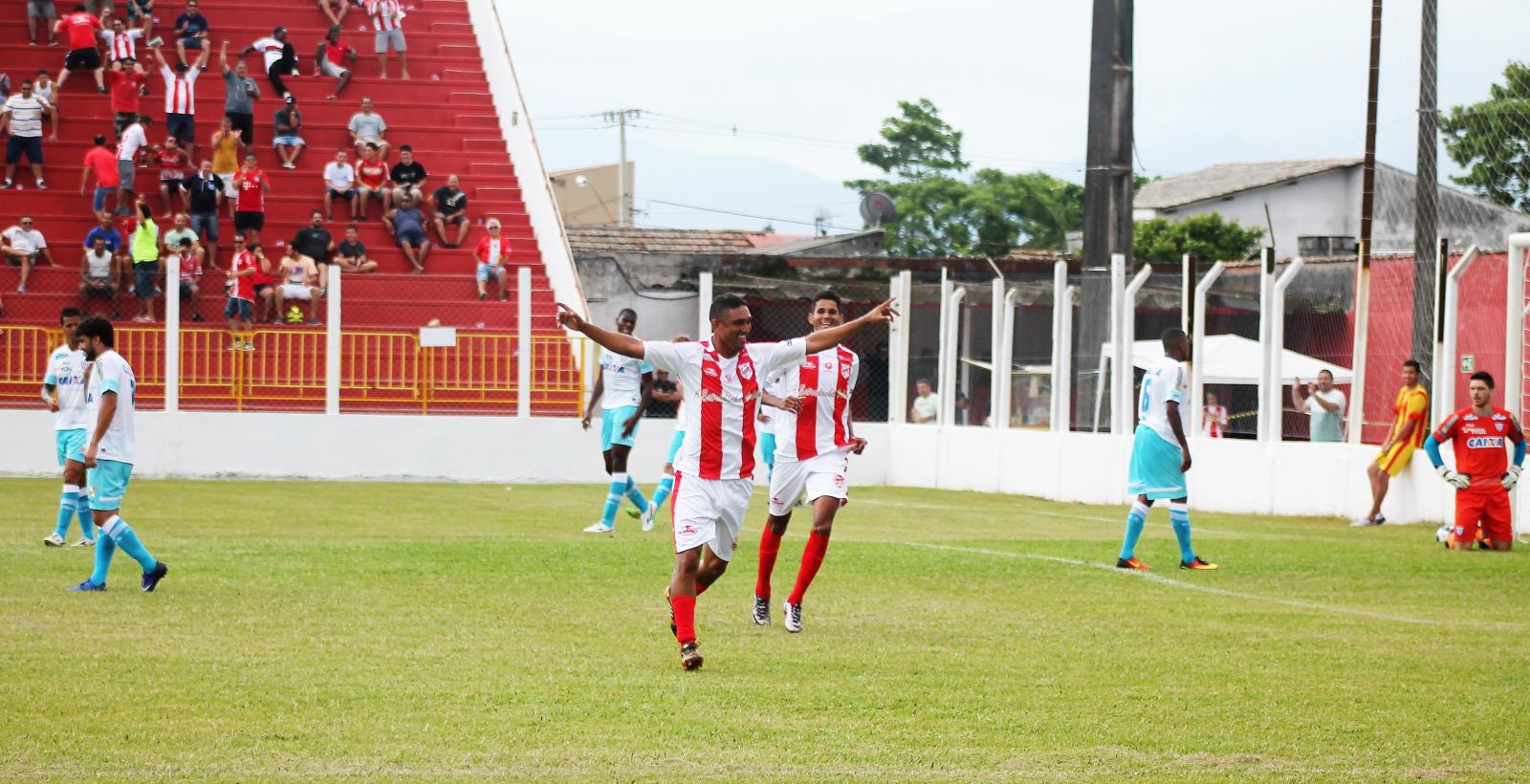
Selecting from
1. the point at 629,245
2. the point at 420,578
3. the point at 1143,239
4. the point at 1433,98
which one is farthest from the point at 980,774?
the point at 1143,239

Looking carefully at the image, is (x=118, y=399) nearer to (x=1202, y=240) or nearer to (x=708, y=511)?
(x=708, y=511)

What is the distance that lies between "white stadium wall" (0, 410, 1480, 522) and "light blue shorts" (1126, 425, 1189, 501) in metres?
8.39

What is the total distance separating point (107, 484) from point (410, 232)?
1969 cm

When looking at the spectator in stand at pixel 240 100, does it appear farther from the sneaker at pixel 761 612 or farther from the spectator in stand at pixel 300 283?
the sneaker at pixel 761 612

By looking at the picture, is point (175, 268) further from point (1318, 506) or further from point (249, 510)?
point (1318, 506)

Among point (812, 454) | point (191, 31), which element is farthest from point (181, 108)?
point (812, 454)

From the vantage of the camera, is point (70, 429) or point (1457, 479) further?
point (1457, 479)

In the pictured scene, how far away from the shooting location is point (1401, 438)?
19578mm

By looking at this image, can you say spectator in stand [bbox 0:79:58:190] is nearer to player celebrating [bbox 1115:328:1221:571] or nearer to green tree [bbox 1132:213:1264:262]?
player celebrating [bbox 1115:328:1221:571]

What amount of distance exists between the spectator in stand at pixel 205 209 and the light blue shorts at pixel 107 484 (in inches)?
719

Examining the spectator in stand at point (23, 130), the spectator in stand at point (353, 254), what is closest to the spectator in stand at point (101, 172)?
the spectator in stand at point (23, 130)

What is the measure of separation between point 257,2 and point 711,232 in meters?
15.8

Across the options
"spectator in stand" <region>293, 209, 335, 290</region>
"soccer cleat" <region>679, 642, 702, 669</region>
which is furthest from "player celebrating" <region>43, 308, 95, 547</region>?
"spectator in stand" <region>293, 209, 335, 290</region>

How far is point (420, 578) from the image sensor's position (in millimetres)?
12867
